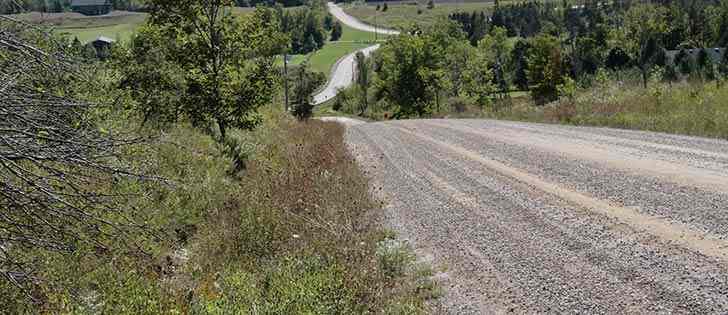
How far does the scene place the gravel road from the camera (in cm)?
574

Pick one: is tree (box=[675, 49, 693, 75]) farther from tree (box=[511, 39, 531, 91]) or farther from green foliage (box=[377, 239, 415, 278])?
green foliage (box=[377, 239, 415, 278])

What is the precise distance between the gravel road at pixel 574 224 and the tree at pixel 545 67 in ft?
230

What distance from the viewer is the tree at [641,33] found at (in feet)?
277

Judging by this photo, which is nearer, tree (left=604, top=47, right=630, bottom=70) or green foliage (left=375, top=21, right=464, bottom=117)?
green foliage (left=375, top=21, right=464, bottom=117)

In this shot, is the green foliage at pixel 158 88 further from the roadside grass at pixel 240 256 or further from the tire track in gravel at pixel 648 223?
the tire track in gravel at pixel 648 223

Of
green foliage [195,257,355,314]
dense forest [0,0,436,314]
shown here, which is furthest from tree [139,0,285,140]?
green foliage [195,257,355,314]

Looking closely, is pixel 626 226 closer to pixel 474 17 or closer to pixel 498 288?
pixel 498 288

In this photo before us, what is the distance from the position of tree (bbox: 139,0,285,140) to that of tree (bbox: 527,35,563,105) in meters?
69.3

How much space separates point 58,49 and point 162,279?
3.47m

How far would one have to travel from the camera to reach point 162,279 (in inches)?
273

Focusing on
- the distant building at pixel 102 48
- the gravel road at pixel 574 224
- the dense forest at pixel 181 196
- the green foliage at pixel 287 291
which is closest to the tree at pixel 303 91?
the distant building at pixel 102 48

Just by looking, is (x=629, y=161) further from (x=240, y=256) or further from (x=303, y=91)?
(x=303, y=91)

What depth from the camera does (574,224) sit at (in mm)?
7969

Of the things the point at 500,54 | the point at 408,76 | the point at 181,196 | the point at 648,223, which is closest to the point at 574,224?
the point at 648,223
